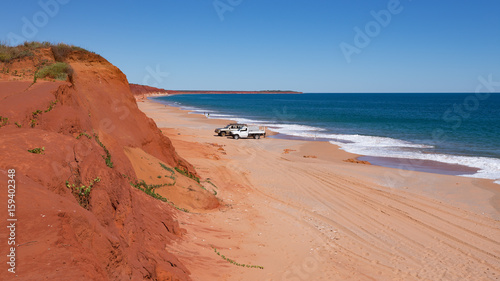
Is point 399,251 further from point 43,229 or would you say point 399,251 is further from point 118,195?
point 43,229

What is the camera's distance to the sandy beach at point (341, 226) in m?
8.73

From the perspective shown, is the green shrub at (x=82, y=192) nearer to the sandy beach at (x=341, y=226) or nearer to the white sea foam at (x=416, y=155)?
the sandy beach at (x=341, y=226)

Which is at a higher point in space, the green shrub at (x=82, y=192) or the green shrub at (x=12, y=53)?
the green shrub at (x=12, y=53)

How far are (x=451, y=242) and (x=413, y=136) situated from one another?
113 ft

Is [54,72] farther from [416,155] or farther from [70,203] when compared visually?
[416,155]

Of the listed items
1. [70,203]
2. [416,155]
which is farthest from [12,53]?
[416,155]

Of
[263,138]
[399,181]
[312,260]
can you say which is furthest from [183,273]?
[263,138]

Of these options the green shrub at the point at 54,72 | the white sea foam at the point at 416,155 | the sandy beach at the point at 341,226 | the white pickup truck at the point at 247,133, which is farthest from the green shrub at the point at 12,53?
the white pickup truck at the point at 247,133

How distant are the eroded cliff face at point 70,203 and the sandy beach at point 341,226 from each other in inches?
47.3

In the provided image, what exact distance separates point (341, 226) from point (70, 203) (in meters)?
9.42

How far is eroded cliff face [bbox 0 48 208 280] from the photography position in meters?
4.10

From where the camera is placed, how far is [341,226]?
12.0 m

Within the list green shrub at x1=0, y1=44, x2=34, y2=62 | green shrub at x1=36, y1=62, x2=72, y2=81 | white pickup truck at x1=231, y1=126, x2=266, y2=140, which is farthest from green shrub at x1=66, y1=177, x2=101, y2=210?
white pickup truck at x1=231, y1=126, x2=266, y2=140

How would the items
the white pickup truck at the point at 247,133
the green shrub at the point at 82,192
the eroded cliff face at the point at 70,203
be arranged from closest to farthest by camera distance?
1. the eroded cliff face at the point at 70,203
2. the green shrub at the point at 82,192
3. the white pickup truck at the point at 247,133
